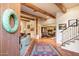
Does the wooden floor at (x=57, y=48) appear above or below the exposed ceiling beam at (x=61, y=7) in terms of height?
below

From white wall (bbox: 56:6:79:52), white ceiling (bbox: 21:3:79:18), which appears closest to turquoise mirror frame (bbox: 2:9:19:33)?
white ceiling (bbox: 21:3:79:18)

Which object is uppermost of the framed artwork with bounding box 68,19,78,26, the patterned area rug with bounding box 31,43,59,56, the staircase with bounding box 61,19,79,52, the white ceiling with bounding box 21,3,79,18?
the white ceiling with bounding box 21,3,79,18

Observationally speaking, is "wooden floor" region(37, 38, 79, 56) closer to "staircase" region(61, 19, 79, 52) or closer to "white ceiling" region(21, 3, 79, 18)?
"staircase" region(61, 19, 79, 52)

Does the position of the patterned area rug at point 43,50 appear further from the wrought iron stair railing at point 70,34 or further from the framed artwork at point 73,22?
the framed artwork at point 73,22

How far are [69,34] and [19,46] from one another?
1.13m

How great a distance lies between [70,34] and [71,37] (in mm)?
69

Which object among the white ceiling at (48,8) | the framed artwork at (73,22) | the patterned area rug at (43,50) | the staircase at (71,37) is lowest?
the patterned area rug at (43,50)

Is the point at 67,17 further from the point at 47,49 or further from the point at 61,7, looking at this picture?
the point at 47,49

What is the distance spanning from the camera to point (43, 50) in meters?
2.98

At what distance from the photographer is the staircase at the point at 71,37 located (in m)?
2.91

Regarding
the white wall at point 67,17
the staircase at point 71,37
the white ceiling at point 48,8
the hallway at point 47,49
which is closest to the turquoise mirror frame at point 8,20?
the white ceiling at point 48,8

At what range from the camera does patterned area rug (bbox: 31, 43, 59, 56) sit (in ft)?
9.59

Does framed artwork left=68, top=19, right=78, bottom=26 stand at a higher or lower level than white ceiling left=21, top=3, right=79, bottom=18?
lower

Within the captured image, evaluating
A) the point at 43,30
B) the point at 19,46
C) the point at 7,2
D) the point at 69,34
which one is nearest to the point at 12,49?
the point at 19,46
